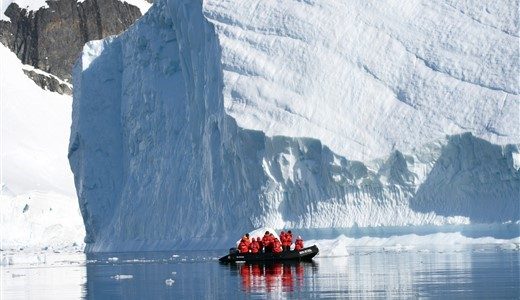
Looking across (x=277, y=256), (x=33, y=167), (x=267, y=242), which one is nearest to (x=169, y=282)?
(x=277, y=256)

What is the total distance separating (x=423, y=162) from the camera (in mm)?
27312

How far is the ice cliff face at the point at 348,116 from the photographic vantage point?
27266mm

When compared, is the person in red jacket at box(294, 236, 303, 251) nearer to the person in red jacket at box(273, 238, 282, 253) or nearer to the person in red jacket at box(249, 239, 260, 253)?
the person in red jacket at box(273, 238, 282, 253)

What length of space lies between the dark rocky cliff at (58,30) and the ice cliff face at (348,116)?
52.4m

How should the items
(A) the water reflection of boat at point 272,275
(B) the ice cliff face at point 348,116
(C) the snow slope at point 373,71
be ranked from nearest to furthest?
1. (A) the water reflection of boat at point 272,275
2. (B) the ice cliff face at point 348,116
3. (C) the snow slope at point 373,71

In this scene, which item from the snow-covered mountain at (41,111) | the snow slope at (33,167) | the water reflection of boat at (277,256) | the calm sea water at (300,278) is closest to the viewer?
the calm sea water at (300,278)

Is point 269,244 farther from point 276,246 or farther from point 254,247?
point 254,247

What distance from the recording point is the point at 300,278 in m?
18.8

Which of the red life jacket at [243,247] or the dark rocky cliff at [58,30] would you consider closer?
the red life jacket at [243,247]

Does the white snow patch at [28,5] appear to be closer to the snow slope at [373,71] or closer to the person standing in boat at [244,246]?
the snow slope at [373,71]

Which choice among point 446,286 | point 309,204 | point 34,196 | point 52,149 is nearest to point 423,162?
point 309,204

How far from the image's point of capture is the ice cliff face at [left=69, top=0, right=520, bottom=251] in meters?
27.3

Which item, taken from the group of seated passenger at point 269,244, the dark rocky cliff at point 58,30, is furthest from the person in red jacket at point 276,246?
the dark rocky cliff at point 58,30

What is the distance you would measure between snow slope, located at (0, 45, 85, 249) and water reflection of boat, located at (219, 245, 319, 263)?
32.0 m
